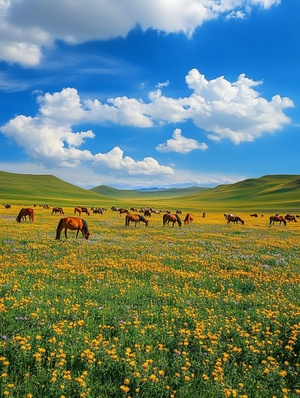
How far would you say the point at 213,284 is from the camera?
1377cm

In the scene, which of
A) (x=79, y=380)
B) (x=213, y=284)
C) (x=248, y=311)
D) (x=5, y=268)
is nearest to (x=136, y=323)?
(x=79, y=380)

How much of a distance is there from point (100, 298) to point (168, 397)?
219 inches

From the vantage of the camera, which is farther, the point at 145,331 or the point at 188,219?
the point at 188,219

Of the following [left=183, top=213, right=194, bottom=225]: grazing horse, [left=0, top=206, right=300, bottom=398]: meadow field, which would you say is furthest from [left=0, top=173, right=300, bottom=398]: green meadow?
[left=183, top=213, right=194, bottom=225]: grazing horse

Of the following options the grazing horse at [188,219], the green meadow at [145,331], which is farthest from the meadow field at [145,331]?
the grazing horse at [188,219]

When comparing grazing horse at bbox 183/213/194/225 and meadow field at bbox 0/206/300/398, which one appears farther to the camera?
grazing horse at bbox 183/213/194/225

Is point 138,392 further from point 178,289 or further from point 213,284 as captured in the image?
point 213,284

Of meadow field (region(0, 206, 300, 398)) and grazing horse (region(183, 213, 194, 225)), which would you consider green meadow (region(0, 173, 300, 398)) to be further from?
grazing horse (region(183, 213, 194, 225))

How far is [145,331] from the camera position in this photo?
27.9 ft

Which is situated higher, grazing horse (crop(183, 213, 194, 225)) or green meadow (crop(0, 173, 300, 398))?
grazing horse (crop(183, 213, 194, 225))

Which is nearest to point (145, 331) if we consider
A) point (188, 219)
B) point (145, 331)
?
point (145, 331)

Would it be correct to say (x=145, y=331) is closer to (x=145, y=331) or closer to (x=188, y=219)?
(x=145, y=331)

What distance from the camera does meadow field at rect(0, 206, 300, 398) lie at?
624 cm

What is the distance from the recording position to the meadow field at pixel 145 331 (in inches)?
246
